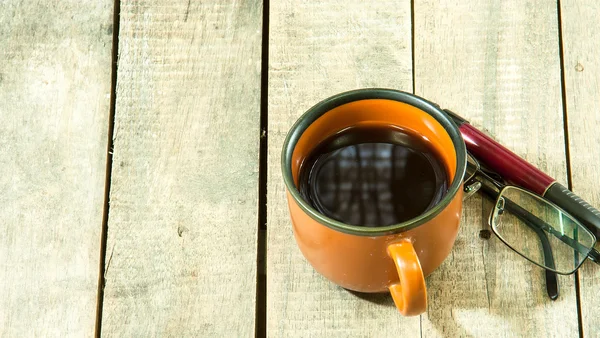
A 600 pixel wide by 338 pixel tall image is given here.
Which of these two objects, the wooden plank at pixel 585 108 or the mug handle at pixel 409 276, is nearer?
the mug handle at pixel 409 276

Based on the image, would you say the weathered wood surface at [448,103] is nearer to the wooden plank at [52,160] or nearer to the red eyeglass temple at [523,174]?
the red eyeglass temple at [523,174]

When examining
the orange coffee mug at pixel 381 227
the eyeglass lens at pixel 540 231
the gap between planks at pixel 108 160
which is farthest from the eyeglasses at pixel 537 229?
the gap between planks at pixel 108 160

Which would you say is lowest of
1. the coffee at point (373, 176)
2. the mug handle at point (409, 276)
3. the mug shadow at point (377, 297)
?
the mug shadow at point (377, 297)

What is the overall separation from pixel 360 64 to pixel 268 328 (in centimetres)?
30

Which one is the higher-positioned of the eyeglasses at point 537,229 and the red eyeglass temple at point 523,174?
the red eyeglass temple at point 523,174

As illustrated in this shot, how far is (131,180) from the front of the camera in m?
0.78

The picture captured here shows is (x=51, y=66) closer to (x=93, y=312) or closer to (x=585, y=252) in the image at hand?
(x=93, y=312)

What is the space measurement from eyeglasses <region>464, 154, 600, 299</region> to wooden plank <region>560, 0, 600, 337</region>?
20mm

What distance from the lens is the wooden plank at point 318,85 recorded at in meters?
0.71

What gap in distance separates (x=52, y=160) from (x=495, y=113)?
18.2 inches

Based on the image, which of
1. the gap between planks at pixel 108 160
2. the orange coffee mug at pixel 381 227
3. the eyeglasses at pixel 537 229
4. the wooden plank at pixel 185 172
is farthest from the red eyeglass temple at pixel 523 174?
the gap between planks at pixel 108 160

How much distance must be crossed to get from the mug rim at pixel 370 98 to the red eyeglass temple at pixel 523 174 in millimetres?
132

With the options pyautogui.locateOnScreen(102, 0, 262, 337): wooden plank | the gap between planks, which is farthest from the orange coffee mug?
the gap between planks

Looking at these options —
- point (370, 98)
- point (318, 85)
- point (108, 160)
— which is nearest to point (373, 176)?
point (370, 98)
